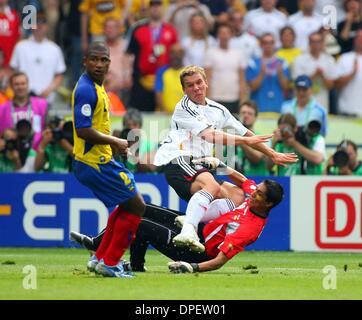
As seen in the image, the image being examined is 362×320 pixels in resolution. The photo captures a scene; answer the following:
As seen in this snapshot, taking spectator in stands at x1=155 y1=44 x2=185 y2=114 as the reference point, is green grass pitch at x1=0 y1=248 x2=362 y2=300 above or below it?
below

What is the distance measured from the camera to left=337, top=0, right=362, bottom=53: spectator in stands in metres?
19.2

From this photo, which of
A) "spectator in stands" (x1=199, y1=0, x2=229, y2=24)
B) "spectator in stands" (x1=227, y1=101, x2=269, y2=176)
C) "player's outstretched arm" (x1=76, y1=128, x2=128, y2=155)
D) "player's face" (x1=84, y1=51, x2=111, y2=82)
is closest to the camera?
"player's outstretched arm" (x1=76, y1=128, x2=128, y2=155)

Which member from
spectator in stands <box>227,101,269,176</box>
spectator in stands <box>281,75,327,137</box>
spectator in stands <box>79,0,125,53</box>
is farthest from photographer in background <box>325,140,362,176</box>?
spectator in stands <box>79,0,125,53</box>

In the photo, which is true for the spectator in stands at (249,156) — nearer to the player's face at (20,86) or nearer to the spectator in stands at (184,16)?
the player's face at (20,86)

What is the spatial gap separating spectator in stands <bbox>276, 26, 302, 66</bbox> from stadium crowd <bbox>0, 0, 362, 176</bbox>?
0.05 ft

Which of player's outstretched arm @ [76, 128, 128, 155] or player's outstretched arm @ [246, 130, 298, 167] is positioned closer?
player's outstretched arm @ [76, 128, 128, 155]

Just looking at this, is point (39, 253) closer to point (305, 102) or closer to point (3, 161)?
point (3, 161)

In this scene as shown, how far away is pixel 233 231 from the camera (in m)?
11.2

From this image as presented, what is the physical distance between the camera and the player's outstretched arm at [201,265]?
36.2ft

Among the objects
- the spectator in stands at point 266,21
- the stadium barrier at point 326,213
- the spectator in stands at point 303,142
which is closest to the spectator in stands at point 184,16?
the spectator in stands at point 266,21

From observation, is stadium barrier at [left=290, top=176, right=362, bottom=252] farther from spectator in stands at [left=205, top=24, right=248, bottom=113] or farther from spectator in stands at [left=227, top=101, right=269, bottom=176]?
spectator in stands at [left=205, top=24, right=248, bottom=113]

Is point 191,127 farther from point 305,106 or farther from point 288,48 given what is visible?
point 288,48

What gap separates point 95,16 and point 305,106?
4547mm

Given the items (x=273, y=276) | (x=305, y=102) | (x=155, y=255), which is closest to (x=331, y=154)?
(x=305, y=102)
